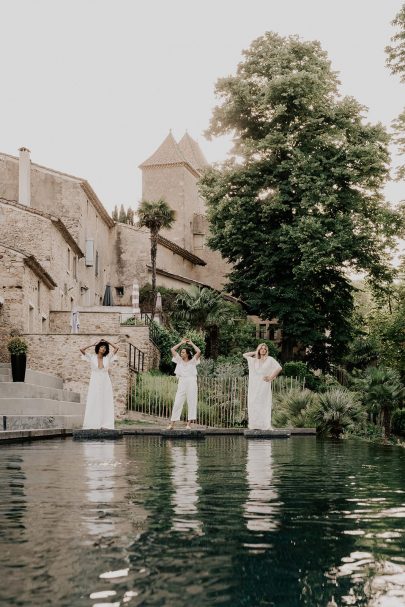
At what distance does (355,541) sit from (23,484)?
369cm

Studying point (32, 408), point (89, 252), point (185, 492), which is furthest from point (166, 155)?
point (185, 492)

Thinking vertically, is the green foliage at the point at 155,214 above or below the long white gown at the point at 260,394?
above

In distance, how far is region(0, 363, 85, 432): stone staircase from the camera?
1773 centimetres

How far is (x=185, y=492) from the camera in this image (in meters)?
6.43

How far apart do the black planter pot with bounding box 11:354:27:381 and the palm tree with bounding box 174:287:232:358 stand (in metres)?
20.7

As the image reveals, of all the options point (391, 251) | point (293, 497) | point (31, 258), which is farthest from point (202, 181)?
point (293, 497)

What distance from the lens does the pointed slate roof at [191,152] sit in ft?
258

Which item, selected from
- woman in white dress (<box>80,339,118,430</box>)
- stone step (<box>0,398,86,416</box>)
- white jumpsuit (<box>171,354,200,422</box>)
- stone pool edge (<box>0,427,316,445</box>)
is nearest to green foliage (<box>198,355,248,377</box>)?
stone step (<box>0,398,86,416</box>)

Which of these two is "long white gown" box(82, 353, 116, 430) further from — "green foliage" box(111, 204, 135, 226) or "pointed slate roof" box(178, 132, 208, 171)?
"green foliage" box(111, 204, 135, 226)

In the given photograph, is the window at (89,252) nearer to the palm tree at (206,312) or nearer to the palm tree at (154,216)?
the palm tree at (154,216)

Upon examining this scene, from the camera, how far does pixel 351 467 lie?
368 inches

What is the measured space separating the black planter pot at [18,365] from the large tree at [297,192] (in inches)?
686

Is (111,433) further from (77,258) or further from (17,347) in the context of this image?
(77,258)

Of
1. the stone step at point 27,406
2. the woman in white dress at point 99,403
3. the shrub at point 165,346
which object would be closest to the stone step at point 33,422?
the stone step at point 27,406
